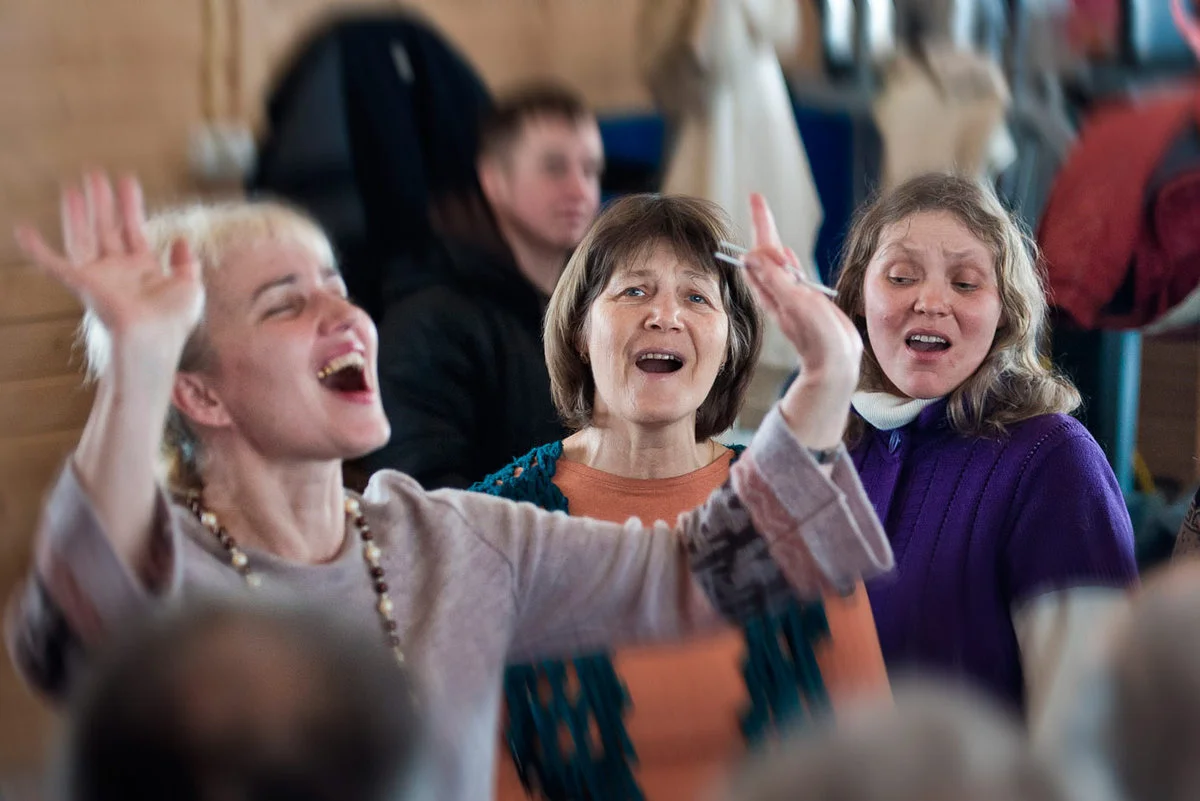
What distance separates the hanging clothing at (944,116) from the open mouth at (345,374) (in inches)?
45.3

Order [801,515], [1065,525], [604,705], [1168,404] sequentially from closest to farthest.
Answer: [801,515], [604,705], [1065,525], [1168,404]

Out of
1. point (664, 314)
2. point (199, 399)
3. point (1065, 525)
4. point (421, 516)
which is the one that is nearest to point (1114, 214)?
point (1065, 525)

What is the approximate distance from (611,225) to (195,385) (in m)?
0.53

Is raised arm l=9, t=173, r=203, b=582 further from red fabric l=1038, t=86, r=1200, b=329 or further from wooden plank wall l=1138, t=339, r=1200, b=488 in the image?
wooden plank wall l=1138, t=339, r=1200, b=488

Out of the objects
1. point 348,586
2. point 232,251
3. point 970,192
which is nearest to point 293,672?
point 348,586

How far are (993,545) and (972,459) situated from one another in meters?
0.09

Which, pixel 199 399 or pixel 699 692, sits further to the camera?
pixel 699 692

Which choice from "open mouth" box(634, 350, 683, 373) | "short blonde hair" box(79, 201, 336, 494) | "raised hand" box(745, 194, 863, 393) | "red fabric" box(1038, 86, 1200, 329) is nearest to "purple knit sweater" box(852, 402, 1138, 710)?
"open mouth" box(634, 350, 683, 373)

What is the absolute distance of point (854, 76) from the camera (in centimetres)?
220

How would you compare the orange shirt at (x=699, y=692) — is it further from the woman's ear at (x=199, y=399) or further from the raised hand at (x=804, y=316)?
the woman's ear at (x=199, y=399)

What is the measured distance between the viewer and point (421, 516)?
42.9 inches

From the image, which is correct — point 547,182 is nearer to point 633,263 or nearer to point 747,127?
point 747,127

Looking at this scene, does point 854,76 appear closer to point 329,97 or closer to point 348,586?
point 329,97

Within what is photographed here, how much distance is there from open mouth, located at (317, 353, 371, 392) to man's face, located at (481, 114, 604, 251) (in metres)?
0.85
